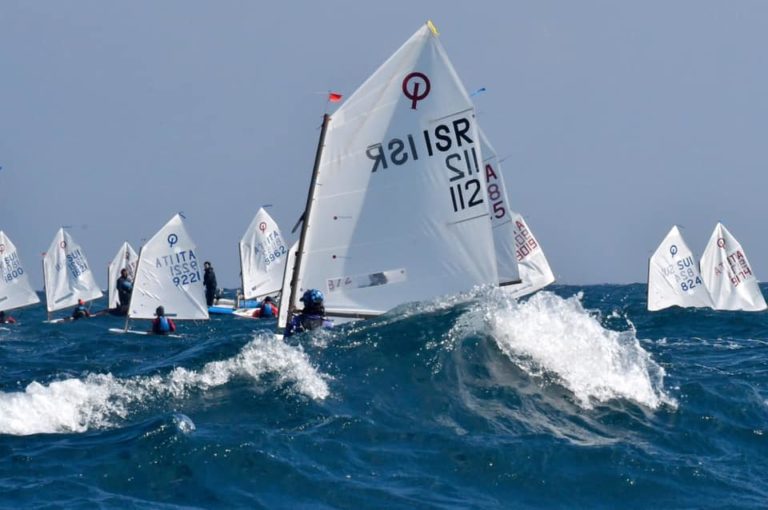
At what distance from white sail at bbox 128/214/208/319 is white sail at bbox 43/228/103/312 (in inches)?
500

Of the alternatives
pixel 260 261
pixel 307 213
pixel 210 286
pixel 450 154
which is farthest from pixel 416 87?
pixel 260 261

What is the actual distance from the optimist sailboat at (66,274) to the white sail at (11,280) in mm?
1538

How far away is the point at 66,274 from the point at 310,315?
31.4 m

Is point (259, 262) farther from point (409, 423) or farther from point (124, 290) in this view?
point (409, 423)

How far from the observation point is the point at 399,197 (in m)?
19.7

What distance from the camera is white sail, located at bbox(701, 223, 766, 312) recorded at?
43156 millimetres

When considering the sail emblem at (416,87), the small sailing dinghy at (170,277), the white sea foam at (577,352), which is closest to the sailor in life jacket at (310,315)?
the white sea foam at (577,352)

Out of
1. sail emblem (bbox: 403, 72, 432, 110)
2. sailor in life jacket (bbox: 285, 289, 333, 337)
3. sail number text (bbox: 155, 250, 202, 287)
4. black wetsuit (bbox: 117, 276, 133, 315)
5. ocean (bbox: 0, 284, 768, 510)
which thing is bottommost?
ocean (bbox: 0, 284, 768, 510)

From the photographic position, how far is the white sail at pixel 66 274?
46.8 metres

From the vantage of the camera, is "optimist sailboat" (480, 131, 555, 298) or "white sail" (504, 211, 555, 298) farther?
"white sail" (504, 211, 555, 298)

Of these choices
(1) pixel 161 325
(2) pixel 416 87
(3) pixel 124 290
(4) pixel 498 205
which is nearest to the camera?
(2) pixel 416 87

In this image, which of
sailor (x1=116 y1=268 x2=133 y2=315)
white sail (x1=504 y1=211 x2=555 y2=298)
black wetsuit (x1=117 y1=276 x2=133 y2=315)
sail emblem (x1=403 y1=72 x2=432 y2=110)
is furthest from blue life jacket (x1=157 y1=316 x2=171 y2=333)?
sail emblem (x1=403 y1=72 x2=432 y2=110)

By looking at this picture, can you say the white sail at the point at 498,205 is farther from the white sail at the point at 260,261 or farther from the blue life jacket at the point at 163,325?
the white sail at the point at 260,261

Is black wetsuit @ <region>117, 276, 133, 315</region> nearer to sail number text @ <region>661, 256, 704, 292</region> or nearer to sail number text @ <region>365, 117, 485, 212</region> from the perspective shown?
sail number text @ <region>661, 256, 704, 292</region>
